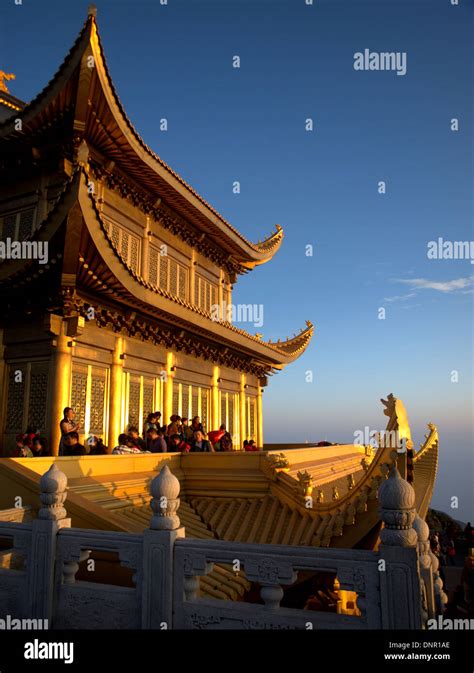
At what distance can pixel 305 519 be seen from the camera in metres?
7.32

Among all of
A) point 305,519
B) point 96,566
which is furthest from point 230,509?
point 96,566

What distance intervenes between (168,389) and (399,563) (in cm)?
1048

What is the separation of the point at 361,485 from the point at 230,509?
2029mm

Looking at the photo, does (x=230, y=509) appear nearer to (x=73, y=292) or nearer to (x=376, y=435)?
(x=376, y=435)

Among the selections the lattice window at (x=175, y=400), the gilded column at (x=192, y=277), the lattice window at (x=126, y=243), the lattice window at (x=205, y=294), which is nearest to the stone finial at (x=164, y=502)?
the lattice window at (x=126, y=243)

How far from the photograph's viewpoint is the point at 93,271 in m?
9.17

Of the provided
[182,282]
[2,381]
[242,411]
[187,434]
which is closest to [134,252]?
[182,282]

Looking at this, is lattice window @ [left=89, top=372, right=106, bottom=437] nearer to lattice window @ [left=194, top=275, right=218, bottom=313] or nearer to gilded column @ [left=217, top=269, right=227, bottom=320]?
lattice window @ [left=194, top=275, right=218, bottom=313]

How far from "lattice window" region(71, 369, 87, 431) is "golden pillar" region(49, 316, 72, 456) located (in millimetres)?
235

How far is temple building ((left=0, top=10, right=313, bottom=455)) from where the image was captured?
29.6 ft

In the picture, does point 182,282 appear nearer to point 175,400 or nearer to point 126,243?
point 126,243

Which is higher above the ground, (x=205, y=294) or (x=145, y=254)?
(x=145, y=254)

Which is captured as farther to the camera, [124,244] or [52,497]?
[124,244]

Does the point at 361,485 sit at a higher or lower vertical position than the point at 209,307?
lower
